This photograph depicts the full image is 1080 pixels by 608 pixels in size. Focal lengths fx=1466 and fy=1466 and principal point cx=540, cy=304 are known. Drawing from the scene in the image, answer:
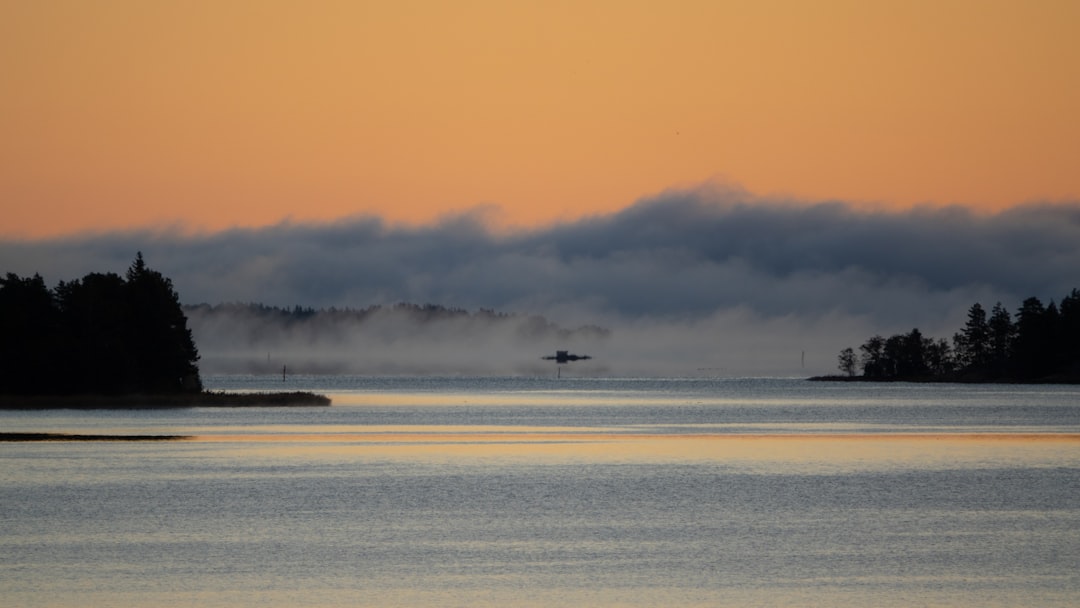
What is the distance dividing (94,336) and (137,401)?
28.4 ft

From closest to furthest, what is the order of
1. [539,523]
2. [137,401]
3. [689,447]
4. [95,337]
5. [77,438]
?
[539,523] < [689,447] < [77,438] < [95,337] < [137,401]

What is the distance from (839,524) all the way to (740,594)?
14676 mm

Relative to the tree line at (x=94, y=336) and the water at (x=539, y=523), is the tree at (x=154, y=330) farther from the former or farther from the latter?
the water at (x=539, y=523)

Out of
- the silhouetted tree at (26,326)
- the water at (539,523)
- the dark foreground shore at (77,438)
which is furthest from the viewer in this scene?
the silhouetted tree at (26,326)

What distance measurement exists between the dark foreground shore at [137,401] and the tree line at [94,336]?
159 centimetres

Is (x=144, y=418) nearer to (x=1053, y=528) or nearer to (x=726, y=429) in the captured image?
(x=726, y=429)

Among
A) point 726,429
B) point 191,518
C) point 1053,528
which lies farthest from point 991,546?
point 726,429

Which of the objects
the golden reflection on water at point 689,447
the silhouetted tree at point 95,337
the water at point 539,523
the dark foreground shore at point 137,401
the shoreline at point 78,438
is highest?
the silhouetted tree at point 95,337

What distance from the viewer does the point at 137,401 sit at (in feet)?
470

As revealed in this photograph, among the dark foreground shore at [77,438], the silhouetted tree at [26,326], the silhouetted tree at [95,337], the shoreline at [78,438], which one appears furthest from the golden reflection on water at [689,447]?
the silhouetted tree at [26,326]

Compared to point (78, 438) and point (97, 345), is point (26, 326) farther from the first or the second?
point (78, 438)

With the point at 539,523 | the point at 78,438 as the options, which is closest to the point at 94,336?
the point at 78,438

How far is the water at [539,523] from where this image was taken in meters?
32.5

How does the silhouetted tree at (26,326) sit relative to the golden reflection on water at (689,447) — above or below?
above
